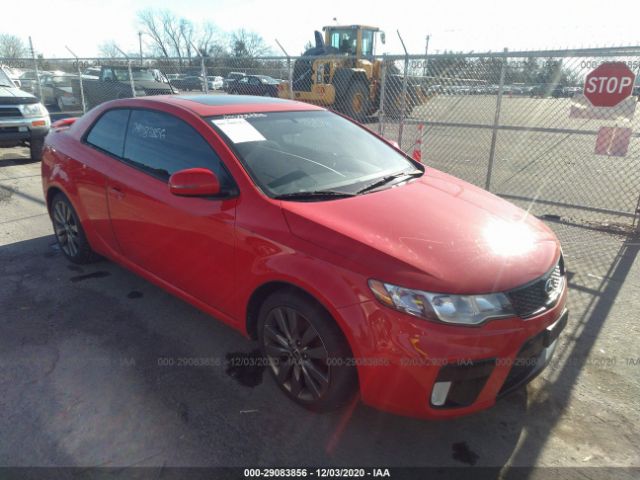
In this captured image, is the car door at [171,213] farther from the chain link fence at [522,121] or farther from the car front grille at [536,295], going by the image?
the chain link fence at [522,121]

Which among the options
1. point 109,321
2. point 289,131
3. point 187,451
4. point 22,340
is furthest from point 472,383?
point 22,340

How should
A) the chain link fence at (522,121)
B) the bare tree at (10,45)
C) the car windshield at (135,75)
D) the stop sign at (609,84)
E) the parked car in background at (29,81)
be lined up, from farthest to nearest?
the bare tree at (10,45)
the parked car in background at (29,81)
the car windshield at (135,75)
the chain link fence at (522,121)
the stop sign at (609,84)

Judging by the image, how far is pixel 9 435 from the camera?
2396 mm

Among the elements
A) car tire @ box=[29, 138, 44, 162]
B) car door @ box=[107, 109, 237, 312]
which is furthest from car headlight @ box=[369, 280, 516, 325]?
car tire @ box=[29, 138, 44, 162]

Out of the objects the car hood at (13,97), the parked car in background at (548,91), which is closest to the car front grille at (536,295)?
the parked car in background at (548,91)

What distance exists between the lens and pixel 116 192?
3559 mm

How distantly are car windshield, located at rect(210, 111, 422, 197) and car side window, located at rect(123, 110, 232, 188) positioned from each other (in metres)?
0.17

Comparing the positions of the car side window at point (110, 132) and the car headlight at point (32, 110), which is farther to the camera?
the car headlight at point (32, 110)

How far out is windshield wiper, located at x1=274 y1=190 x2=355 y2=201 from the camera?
270 cm

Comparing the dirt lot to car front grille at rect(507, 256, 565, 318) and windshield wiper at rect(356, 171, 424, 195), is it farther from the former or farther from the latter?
windshield wiper at rect(356, 171, 424, 195)

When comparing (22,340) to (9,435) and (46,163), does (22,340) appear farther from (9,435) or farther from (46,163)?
(46,163)

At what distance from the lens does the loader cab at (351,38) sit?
54.6ft

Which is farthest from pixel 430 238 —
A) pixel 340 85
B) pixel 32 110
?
pixel 340 85

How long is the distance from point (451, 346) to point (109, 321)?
2.63 meters
